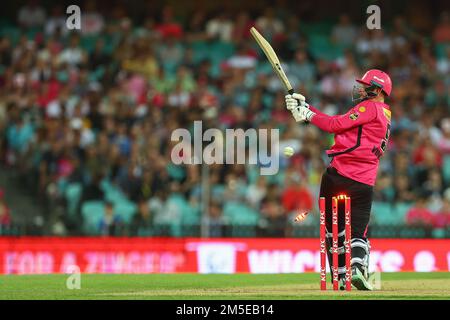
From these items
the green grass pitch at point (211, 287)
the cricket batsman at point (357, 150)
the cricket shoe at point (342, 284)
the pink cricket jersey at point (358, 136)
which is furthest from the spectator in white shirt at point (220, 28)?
the cricket shoe at point (342, 284)

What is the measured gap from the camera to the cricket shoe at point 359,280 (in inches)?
481

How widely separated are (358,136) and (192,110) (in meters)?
10.5

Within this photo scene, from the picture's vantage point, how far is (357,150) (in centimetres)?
1248

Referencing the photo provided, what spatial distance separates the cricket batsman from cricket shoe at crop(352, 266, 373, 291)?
0.01 metres

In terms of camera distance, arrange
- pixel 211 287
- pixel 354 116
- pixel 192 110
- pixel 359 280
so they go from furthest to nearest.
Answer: pixel 192 110, pixel 211 287, pixel 354 116, pixel 359 280

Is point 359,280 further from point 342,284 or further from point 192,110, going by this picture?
point 192,110

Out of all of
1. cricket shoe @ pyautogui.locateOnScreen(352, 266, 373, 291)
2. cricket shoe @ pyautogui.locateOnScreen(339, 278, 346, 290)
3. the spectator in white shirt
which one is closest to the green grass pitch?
cricket shoe @ pyautogui.locateOnScreen(352, 266, 373, 291)

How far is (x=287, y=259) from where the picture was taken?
19891 mm

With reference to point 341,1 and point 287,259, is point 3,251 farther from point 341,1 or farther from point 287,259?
point 341,1

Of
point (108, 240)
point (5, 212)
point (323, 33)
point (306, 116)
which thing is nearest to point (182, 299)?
point (306, 116)

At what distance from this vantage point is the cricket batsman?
1240cm

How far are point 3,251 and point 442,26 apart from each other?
11.9 metres

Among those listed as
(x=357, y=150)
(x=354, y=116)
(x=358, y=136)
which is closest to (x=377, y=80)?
(x=354, y=116)

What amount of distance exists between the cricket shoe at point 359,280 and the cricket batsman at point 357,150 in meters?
0.01
